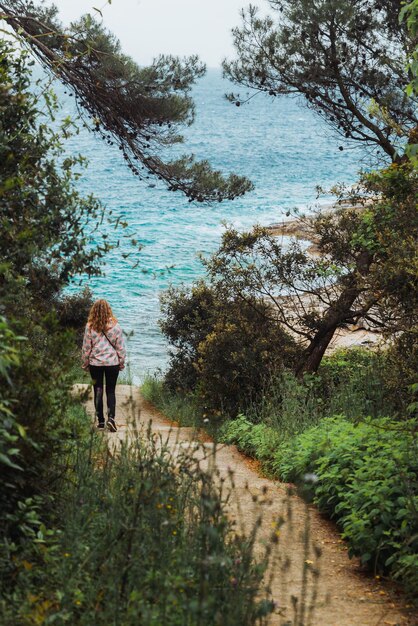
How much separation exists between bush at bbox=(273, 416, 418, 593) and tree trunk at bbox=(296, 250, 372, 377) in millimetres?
4510

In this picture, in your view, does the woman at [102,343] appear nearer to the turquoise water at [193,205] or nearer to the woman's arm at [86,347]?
the woman's arm at [86,347]

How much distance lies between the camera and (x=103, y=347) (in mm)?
10469

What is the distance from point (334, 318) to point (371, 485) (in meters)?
7.02

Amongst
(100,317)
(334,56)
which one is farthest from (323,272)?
(100,317)

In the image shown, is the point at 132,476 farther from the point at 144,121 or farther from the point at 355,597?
the point at 144,121

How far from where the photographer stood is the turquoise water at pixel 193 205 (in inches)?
1314

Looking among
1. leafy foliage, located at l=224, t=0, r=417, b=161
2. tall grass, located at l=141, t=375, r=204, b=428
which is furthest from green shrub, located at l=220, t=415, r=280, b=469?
leafy foliage, located at l=224, t=0, r=417, b=161

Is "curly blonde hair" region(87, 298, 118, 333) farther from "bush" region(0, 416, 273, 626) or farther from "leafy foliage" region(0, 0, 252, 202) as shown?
"bush" region(0, 416, 273, 626)

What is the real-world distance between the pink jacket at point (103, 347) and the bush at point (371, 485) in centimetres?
333

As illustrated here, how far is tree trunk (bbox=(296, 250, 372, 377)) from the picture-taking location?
40.2 ft

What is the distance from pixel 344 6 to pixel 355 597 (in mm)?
9329

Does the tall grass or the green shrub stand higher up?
the tall grass

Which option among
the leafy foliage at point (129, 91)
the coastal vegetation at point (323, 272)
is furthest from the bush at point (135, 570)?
the leafy foliage at point (129, 91)

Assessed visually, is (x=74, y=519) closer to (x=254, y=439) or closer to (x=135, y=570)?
(x=135, y=570)
